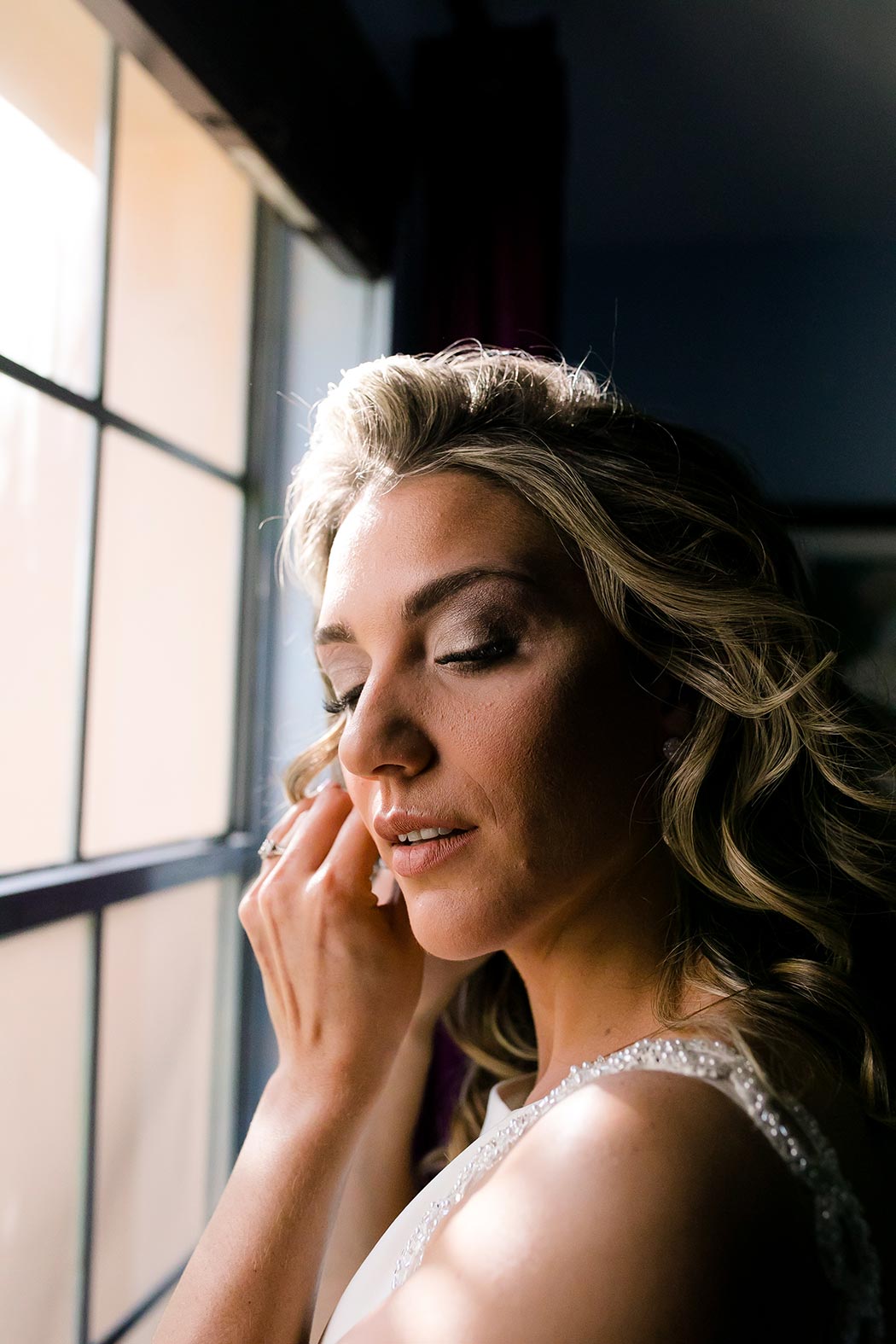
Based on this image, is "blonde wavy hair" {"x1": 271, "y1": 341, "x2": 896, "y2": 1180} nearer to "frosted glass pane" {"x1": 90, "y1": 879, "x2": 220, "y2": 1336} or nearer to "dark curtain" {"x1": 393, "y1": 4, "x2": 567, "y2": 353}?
"dark curtain" {"x1": 393, "y1": 4, "x2": 567, "y2": 353}

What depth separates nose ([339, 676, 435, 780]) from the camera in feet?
3.22

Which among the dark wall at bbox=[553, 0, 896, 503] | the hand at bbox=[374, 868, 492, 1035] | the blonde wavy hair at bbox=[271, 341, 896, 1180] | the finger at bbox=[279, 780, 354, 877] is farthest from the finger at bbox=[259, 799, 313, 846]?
the dark wall at bbox=[553, 0, 896, 503]

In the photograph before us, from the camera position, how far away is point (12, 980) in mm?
1363

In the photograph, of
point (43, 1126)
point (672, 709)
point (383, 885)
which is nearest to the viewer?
point (672, 709)

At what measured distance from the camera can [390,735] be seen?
38.7 inches

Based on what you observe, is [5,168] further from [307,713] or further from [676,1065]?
[676,1065]

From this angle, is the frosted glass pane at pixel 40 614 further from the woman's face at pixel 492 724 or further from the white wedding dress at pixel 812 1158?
the white wedding dress at pixel 812 1158

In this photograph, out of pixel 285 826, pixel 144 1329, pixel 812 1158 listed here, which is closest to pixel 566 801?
pixel 812 1158

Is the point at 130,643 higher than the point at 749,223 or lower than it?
lower

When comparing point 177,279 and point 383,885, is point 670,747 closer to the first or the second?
point 383,885

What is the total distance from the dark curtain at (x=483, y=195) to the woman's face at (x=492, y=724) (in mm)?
953

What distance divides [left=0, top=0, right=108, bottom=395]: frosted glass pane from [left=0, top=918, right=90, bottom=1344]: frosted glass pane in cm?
82

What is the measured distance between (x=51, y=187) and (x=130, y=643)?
2.25 ft

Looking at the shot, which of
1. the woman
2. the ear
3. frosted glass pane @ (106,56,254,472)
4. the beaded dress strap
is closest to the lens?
the beaded dress strap
